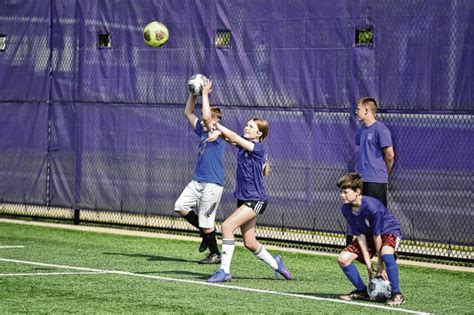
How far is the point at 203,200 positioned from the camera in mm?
13672

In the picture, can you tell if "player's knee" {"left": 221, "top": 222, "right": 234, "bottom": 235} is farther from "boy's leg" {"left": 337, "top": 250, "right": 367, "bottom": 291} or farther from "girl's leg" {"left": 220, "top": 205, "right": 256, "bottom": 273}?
"boy's leg" {"left": 337, "top": 250, "right": 367, "bottom": 291}

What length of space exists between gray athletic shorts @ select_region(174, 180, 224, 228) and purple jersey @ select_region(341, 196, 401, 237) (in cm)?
362

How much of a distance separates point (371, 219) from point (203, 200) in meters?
3.90

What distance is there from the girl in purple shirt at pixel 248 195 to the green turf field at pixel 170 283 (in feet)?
0.93

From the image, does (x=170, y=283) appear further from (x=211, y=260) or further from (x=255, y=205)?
(x=211, y=260)

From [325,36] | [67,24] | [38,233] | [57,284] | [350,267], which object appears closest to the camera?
[350,267]

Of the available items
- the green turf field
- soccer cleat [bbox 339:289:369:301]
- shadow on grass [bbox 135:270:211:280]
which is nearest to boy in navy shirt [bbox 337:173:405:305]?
soccer cleat [bbox 339:289:369:301]

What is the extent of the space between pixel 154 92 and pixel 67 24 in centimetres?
212

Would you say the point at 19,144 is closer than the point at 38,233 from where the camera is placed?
No

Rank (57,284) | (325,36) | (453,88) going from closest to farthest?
1. (57,284)
2. (453,88)
3. (325,36)

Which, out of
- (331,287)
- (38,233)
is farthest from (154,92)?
Result: (331,287)

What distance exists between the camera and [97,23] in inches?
690

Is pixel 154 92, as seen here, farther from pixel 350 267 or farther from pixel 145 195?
pixel 350 267

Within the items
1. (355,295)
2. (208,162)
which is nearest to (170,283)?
(355,295)
